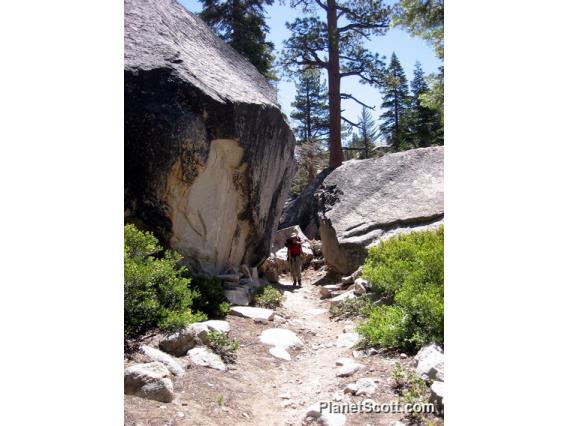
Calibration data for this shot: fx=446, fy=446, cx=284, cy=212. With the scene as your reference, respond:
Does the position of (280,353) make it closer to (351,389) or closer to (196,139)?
(351,389)

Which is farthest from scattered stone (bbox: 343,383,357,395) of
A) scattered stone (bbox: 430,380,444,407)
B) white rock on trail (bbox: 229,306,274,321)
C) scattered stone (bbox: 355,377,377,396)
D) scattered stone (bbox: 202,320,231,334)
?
white rock on trail (bbox: 229,306,274,321)

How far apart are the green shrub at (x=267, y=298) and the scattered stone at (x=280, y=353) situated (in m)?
2.25

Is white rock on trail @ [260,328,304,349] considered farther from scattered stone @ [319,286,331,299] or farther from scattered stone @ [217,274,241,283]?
scattered stone @ [319,286,331,299]

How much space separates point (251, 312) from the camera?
275 inches

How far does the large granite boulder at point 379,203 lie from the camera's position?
10164mm

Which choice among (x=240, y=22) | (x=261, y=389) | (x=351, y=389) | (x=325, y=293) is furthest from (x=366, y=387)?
(x=240, y=22)

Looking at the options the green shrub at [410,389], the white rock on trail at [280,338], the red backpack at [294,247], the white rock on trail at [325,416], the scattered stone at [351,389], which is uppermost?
the red backpack at [294,247]

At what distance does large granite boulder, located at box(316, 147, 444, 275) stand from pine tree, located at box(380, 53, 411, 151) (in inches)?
32.2

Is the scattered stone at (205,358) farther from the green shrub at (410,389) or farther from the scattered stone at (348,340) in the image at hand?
the green shrub at (410,389)

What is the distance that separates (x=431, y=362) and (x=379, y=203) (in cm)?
721

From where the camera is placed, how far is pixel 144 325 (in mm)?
5188

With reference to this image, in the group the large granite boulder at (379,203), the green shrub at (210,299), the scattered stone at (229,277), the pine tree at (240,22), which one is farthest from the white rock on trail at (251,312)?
the pine tree at (240,22)

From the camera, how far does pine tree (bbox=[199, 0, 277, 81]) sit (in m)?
10.8
